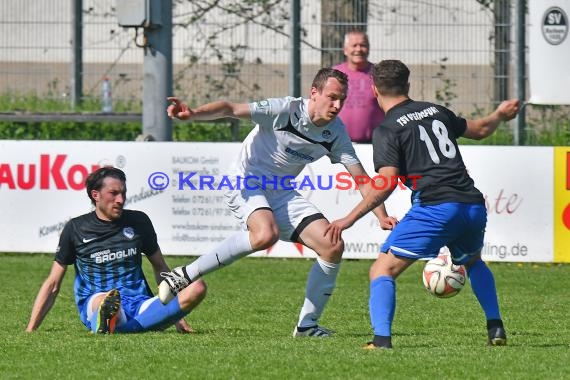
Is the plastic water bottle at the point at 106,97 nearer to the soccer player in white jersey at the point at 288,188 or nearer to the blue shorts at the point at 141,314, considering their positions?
the soccer player in white jersey at the point at 288,188

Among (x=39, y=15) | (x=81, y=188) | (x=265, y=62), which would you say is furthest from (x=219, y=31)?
(x=81, y=188)

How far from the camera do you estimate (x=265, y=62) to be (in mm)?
16453

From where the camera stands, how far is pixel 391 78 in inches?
326

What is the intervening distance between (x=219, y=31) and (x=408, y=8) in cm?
238

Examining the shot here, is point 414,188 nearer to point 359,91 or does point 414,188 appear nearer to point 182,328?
point 182,328

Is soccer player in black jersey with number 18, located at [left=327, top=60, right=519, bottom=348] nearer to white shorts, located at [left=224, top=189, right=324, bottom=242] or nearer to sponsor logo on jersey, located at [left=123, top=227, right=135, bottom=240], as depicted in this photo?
white shorts, located at [left=224, top=189, right=324, bottom=242]

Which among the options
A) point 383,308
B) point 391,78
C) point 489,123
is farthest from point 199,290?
point 489,123

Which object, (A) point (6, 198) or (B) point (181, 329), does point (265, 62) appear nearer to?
(A) point (6, 198)

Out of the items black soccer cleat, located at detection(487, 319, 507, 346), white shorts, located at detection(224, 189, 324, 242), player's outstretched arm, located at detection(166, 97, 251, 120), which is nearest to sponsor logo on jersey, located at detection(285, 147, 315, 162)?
white shorts, located at detection(224, 189, 324, 242)

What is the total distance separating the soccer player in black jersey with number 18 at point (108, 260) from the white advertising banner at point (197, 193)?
4857mm

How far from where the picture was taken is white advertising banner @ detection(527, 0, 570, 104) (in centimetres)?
1540

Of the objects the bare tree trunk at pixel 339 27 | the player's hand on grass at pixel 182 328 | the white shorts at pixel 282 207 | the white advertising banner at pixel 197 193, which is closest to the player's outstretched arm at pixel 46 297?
the player's hand on grass at pixel 182 328

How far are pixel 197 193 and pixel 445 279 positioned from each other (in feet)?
17.6

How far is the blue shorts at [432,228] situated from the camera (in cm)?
820
